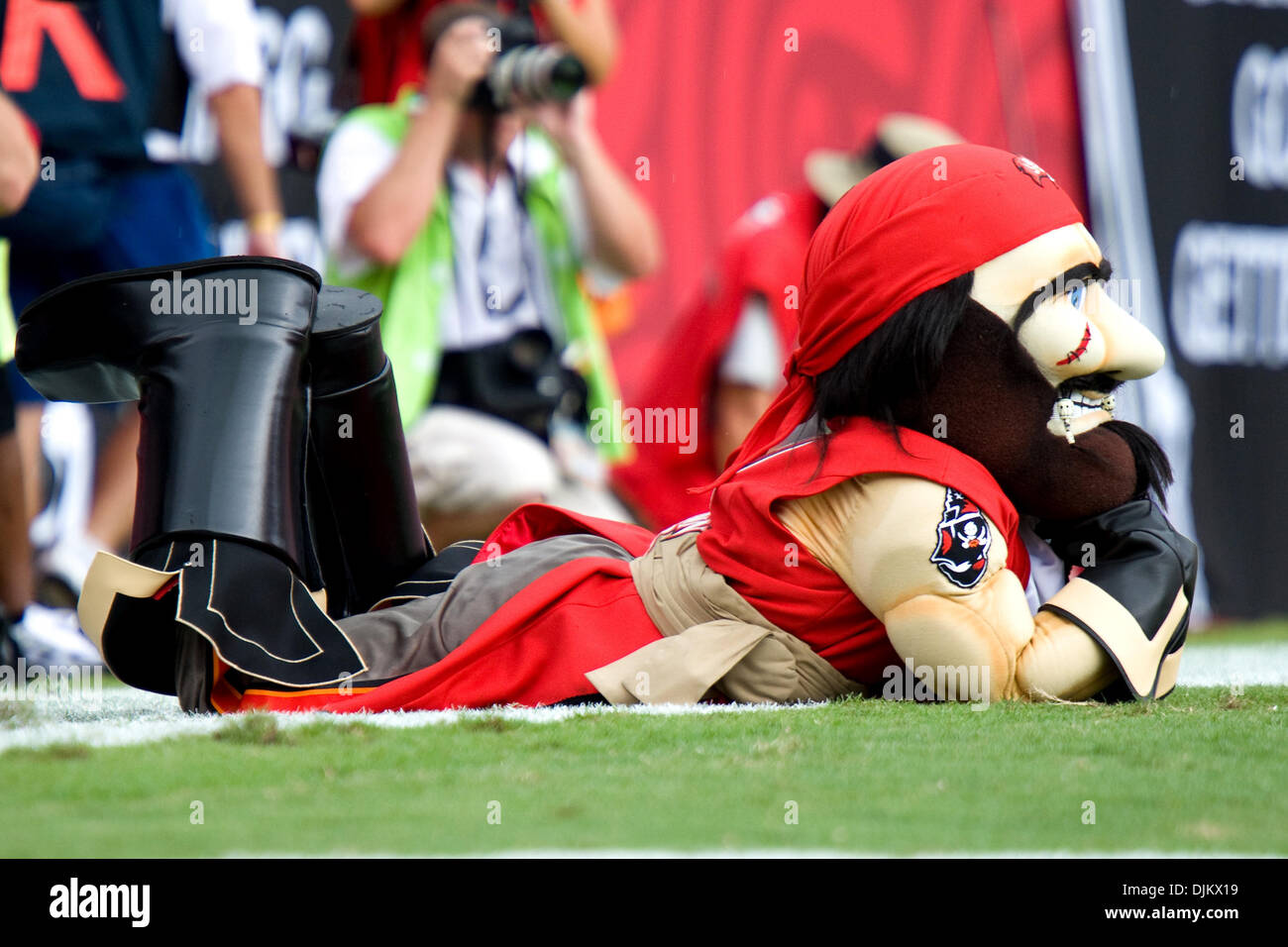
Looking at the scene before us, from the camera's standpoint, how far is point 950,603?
5.40ft

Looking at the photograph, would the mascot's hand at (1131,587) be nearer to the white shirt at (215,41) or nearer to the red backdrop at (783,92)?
the red backdrop at (783,92)

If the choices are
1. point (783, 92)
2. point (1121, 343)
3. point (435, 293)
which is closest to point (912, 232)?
point (1121, 343)

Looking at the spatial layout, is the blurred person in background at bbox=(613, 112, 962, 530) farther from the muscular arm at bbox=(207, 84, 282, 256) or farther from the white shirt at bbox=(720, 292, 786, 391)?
the muscular arm at bbox=(207, 84, 282, 256)

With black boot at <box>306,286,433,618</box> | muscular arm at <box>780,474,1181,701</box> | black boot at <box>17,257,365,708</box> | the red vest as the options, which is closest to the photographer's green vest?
black boot at <box>306,286,433,618</box>

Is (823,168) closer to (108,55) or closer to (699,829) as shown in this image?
(108,55)

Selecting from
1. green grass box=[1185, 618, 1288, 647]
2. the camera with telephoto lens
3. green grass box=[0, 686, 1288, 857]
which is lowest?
green grass box=[1185, 618, 1288, 647]

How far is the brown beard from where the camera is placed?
173cm

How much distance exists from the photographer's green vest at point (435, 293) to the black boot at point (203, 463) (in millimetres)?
1473

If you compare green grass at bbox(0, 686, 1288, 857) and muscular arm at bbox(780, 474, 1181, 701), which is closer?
green grass at bbox(0, 686, 1288, 857)

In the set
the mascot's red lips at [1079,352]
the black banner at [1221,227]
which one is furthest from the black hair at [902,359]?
the black banner at [1221,227]

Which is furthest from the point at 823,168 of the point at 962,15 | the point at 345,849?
the point at 345,849

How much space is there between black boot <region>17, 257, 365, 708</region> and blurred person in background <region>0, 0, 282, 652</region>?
1369 millimetres

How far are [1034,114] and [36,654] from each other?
3142 millimetres

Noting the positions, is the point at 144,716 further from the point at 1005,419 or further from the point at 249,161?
the point at 249,161
